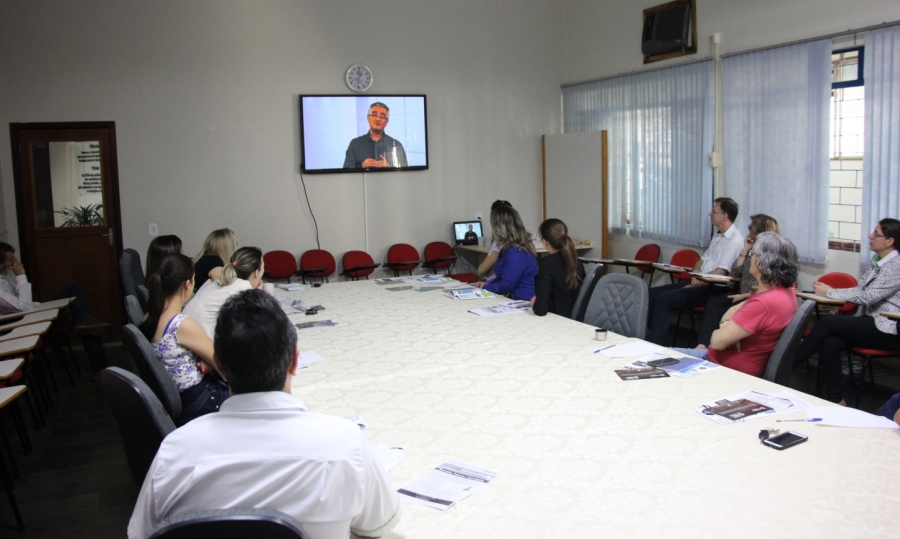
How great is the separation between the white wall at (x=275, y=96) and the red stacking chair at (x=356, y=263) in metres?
0.17

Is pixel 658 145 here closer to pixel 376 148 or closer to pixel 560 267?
pixel 376 148

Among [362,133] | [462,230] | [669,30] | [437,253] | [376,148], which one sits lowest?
[437,253]

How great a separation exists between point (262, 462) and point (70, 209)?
21.9 feet

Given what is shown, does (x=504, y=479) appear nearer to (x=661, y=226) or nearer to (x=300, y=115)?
(x=661, y=226)

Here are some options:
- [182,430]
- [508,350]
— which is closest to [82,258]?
[508,350]

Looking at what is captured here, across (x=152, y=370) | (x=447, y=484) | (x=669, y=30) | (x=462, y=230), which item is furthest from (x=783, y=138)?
(x=152, y=370)

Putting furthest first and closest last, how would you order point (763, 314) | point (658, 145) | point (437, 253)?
point (437, 253), point (658, 145), point (763, 314)

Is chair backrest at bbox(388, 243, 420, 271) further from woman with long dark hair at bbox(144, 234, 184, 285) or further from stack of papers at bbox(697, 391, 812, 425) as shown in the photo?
stack of papers at bbox(697, 391, 812, 425)

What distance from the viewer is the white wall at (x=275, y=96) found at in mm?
6938

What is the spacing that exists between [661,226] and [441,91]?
2.94 m

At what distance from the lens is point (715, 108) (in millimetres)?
6590

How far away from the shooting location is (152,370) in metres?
2.88

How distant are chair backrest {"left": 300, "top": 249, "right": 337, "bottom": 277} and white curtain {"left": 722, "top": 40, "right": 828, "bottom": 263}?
412 cm

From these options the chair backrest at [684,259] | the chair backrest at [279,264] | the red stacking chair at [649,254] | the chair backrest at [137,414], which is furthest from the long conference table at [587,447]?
the chair backrest at [279,264]
